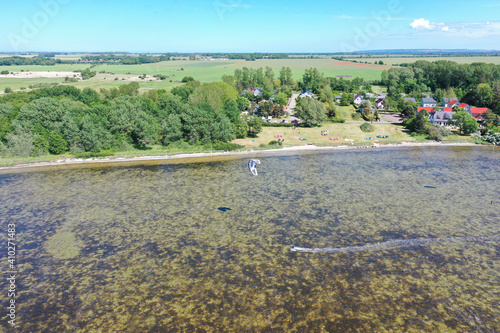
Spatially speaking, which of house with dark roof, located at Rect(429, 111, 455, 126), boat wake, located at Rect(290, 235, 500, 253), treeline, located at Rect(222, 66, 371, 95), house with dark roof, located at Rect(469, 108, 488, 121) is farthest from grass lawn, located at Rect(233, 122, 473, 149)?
treeline, located at Rect(222, 66, 371, 95)

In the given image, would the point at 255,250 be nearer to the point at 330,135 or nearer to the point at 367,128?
the point at 330,135

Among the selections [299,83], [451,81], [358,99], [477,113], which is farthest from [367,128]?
[299,83]

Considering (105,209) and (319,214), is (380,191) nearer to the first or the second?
(319,214)

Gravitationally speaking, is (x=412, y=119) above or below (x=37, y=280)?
above

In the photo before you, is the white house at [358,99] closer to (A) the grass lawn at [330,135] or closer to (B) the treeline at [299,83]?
(B) the treeline at [299,83]

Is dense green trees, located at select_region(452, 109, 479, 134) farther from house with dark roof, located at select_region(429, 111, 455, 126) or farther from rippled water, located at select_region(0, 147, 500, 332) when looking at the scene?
rippled water, located at select_region(0, 147, 500, 332)

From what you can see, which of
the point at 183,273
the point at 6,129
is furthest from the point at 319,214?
the point at 6,129

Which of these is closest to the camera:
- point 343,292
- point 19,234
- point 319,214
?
point 343,292
